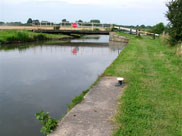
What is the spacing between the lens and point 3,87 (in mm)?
7328

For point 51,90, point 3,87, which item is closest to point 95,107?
point 51,90

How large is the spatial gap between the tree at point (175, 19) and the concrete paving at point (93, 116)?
32.1 ft

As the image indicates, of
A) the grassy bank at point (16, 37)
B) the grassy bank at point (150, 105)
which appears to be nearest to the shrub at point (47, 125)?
the grassy bank at point (150, 105)

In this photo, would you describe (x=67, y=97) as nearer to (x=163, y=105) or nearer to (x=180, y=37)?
(x=163, y=105)

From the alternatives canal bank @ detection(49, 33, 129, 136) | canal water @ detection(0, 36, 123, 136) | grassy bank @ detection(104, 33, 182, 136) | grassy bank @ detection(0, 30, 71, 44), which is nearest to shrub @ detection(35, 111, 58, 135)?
canal bank @ detection(49, 33, 129, 136)

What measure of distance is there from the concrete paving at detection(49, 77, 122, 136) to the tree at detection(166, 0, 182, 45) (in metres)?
9.80

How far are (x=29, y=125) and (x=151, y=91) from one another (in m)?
3.13

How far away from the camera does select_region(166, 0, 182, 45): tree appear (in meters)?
13.7

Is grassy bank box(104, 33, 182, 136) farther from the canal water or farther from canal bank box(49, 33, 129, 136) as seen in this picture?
the canal water

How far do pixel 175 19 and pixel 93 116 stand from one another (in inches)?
468

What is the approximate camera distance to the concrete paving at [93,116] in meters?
3.48

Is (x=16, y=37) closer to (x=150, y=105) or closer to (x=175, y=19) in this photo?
(x=175, y=19)

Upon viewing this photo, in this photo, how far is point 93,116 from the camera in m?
4.07

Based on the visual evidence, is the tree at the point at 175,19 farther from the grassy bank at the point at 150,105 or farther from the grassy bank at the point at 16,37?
the grassy bank at the point at 16,37
